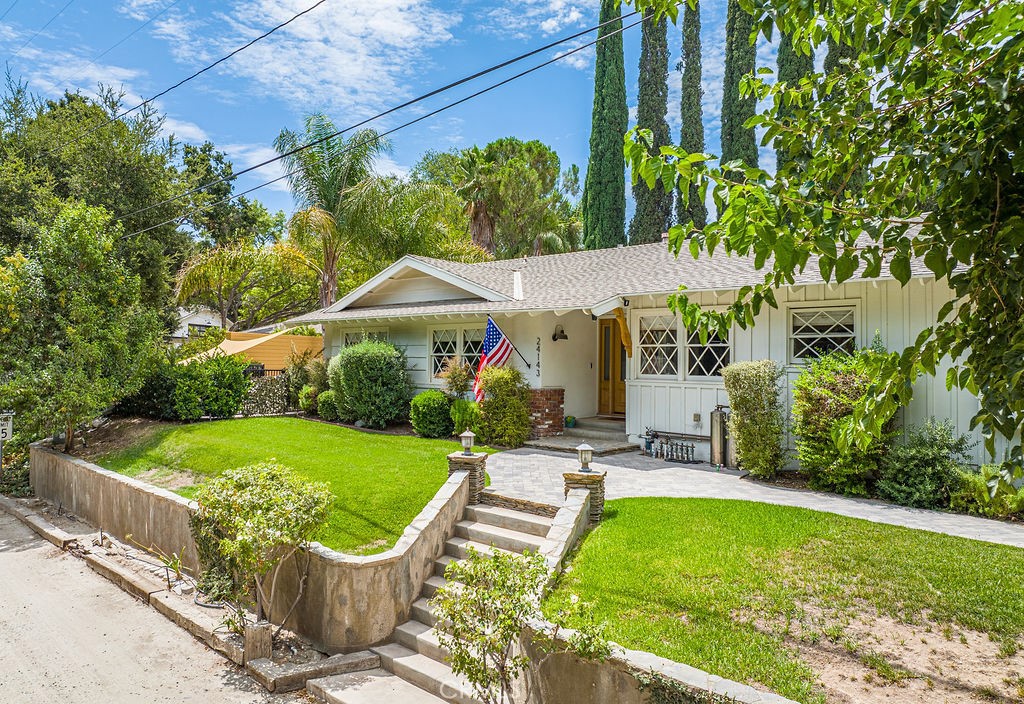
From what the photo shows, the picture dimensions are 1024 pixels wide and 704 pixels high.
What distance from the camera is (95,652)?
6762mm

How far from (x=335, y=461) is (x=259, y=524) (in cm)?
493

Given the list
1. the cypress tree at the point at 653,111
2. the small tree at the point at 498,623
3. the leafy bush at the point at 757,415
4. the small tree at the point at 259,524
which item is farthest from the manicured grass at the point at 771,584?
the cypress tree at the point at 653,111

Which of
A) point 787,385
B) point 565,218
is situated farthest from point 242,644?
point 565,218

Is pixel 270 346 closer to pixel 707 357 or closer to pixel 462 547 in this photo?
pixel 707 357

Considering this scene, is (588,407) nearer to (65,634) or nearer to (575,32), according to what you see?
(575,32)

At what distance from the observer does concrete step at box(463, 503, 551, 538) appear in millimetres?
7434

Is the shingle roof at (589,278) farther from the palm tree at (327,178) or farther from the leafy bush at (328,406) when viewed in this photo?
the palm tree at (327,178)

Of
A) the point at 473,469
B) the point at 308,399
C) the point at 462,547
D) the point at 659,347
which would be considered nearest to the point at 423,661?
the point at 462,547

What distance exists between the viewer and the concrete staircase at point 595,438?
12.3 metres

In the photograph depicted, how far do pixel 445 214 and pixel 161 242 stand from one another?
1019 centimetres

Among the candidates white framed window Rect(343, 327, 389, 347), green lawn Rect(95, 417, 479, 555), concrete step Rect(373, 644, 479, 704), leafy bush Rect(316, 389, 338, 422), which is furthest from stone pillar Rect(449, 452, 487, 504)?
leafy bush Rect(316, 389, 338, 422)

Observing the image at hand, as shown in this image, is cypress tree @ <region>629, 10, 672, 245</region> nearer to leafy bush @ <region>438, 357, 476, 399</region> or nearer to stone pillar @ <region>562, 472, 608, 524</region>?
leafy bush @ <region>438, 357, 476, 399</region>

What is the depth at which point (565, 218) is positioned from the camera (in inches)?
1564

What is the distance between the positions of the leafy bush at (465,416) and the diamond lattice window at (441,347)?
5.83 feet
